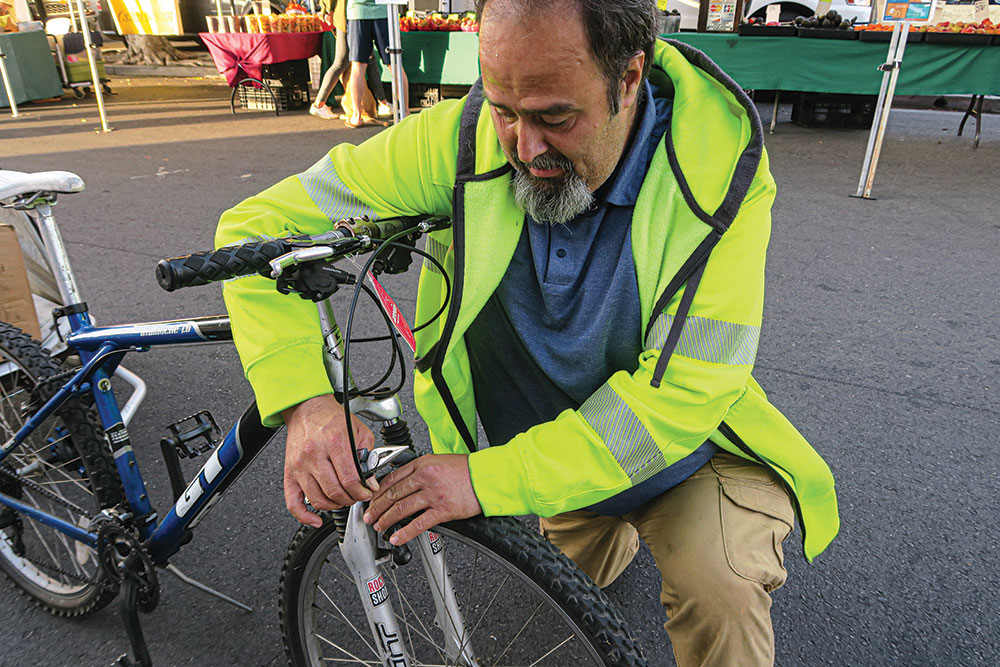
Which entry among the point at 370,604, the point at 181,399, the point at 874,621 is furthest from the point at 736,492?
the point at 181,399

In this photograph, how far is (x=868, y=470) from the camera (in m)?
2.66

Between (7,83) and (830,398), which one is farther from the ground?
(7,83)

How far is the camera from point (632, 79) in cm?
144

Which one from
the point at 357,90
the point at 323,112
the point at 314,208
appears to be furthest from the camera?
the point at 323,112

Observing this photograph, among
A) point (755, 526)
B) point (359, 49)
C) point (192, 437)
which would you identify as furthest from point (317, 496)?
point (359, 49)

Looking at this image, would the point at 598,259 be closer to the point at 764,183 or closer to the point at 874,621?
the point at 764,183

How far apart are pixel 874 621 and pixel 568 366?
1.24 m

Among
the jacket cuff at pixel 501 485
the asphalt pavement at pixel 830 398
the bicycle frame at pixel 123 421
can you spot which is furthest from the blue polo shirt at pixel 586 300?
the asphalt pavement at pixel 830 398

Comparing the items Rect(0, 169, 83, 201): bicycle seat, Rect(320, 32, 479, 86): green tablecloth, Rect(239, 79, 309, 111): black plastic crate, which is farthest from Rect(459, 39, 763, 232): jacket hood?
Rect(239, 79, 309, 111): black plastic crate

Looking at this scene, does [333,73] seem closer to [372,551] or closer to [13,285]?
[13,285]

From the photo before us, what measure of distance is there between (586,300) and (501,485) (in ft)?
1.47

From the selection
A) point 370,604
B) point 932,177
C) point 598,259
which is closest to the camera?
point 370,604

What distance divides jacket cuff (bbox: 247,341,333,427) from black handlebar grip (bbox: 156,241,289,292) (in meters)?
0.26

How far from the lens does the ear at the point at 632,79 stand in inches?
55.2
